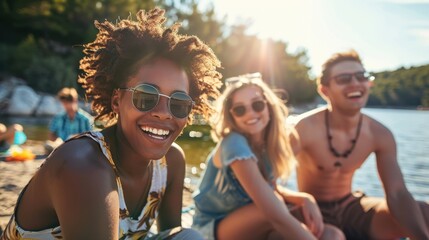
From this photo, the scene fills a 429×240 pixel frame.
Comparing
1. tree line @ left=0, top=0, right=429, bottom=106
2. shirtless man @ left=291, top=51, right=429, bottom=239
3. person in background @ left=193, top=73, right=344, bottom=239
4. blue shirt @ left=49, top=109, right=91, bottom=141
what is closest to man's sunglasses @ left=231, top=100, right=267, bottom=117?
person in background @ left=193, top=73, right=344, bottom=239

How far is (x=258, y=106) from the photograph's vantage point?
3.22 m

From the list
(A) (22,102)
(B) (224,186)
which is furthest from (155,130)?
(A) (22,102)

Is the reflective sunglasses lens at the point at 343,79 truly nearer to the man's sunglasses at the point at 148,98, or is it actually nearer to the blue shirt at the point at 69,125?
the man's sunglasses at the point at 148,98

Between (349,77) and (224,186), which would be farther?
(349,77)

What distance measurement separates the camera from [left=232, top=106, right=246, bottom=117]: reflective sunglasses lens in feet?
10.5

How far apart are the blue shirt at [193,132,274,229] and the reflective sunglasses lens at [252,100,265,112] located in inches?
10.8

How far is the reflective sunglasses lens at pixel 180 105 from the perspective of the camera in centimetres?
182

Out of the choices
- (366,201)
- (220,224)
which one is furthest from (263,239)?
(366,201)

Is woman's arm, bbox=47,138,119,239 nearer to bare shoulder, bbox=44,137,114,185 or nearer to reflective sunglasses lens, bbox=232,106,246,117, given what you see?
bare shoulder, bbox=44,137,114,185

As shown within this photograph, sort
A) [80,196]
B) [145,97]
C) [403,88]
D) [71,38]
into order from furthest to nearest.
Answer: [403,88], [71,38], [145,97], [80,196]

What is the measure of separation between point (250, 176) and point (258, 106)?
675 mm

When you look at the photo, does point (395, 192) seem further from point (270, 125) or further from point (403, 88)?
point (403, 88)

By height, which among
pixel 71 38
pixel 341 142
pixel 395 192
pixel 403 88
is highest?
pixel 71 38

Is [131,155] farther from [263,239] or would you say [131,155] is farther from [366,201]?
[366,201]
